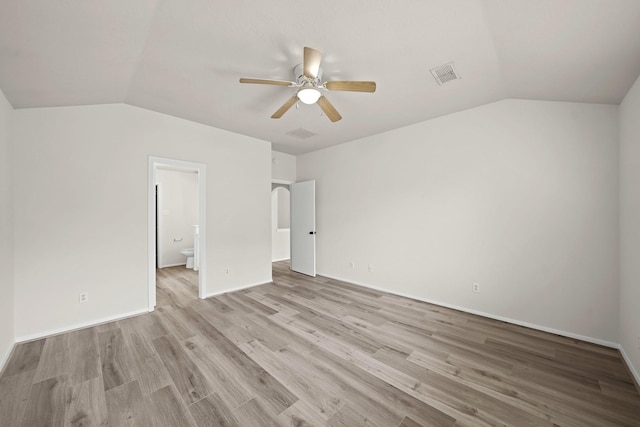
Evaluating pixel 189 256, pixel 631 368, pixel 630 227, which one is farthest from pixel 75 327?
pixel 630 227

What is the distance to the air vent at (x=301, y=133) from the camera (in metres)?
4.08

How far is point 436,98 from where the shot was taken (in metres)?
2.97

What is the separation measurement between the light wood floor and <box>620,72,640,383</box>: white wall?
0.28 meters

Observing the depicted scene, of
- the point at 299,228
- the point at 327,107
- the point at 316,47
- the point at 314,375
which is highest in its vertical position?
the point at 316,47

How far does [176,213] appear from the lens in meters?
6.37

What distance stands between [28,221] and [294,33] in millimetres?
3394

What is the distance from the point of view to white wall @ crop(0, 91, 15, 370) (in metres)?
2.24

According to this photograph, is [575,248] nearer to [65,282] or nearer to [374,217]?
[374,217]

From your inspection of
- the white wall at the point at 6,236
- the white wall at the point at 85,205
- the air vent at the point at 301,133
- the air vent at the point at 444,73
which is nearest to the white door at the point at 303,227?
the air vent at the point at 301,133

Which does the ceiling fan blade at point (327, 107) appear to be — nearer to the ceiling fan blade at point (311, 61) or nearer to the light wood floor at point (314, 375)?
the ceiling fan blade at point (311, 61)

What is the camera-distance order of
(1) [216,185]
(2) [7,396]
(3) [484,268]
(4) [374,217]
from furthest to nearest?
(4) [374,217] < (1) [216,185] < (3) [484,268] < (2) [7,396]

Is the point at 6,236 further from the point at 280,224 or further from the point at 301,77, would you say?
the point at 280,224

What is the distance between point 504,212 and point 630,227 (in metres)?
0.98

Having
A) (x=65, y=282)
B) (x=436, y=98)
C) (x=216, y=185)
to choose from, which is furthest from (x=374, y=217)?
(x=65, y=282)
